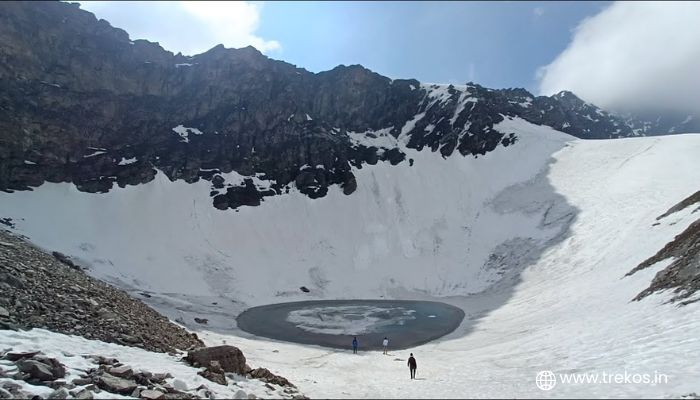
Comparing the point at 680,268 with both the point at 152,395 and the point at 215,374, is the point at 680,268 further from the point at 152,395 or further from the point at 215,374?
the point at 152,395

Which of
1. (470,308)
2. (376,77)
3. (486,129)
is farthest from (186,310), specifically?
(376,77)

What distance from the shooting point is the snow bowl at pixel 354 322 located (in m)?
41.6

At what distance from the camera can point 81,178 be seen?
82625mm

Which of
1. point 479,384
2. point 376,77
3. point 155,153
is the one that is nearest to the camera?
point 479,384

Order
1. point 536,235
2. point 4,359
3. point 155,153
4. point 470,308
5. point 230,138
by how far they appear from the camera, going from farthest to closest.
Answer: point 230,138 < point 155,153 < point 536,235 < point 470,308 < point 4,359

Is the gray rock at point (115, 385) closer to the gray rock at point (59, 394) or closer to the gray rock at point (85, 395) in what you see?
the gray rock at point (85, 395)

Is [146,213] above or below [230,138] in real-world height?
below

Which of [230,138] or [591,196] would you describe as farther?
[230,138]

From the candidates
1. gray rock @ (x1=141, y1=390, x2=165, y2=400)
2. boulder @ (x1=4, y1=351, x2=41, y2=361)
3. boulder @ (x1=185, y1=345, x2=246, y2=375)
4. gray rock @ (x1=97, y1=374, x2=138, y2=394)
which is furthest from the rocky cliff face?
gray rock @ (x1=141, y1=390, x2=165, y2=400)

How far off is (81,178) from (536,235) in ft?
263

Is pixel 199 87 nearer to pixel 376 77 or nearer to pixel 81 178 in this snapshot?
pixel 81 178

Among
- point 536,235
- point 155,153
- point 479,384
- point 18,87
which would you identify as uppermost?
point 18,87

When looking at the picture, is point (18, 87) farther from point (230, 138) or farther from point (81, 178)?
point (230, 138)

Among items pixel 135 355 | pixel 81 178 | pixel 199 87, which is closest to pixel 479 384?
pixel 135 355
